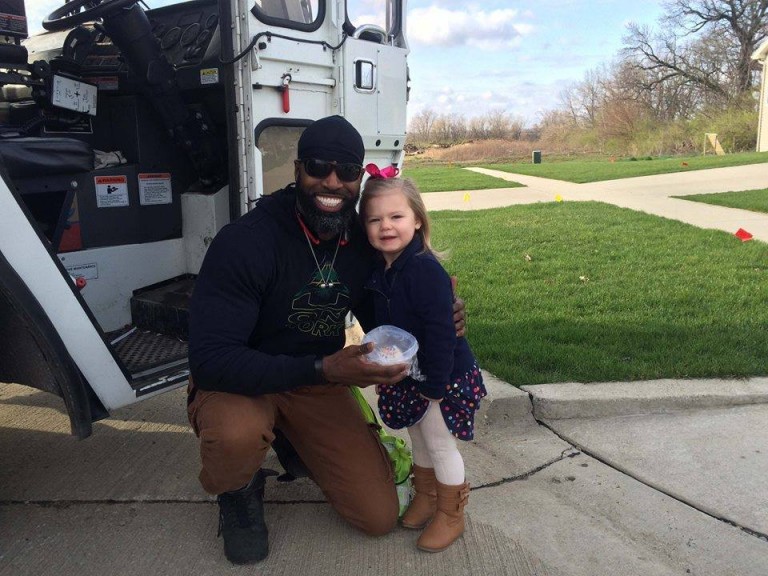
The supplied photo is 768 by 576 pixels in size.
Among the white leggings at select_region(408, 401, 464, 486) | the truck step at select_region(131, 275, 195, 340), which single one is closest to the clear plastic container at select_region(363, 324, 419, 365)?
the white leggings at select_region(408, 401, 464, 486)

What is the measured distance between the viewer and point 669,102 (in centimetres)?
3706

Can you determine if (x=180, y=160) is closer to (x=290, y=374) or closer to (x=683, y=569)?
(x=290, y=374)

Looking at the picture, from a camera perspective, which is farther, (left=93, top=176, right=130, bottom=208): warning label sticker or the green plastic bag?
(left=93, top=176, right=130, bottom=208): warning label sticker

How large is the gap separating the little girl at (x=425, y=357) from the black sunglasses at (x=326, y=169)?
10 centimetres

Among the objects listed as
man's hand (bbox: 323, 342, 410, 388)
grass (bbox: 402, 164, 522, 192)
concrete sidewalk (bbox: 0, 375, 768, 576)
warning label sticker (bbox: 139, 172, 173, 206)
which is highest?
warning label sticker (bbox: 139, 172, 173, 206)

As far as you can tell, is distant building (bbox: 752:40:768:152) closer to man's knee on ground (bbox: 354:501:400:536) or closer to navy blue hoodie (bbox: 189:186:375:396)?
navy blue hoodie (bbox: 189:186:375:396)

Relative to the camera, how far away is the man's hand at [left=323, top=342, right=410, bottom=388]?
2326mm

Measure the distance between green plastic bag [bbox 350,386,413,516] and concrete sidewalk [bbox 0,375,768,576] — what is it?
160 mm

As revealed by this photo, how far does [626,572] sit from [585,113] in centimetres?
4462

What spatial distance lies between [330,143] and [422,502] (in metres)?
1.43

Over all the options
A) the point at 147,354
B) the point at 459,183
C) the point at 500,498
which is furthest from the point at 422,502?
the point at 459,183

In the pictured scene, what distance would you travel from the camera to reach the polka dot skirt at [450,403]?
8.77 ft

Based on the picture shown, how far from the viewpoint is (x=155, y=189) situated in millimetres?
4137

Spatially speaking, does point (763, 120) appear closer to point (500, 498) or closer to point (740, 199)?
point (740, 199)
